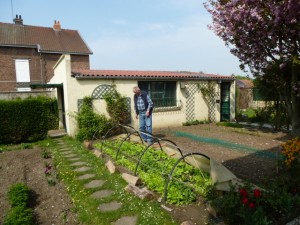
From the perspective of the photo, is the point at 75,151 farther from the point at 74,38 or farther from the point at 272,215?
the point at 74,38

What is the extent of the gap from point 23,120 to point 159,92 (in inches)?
262

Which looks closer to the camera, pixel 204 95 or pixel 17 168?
pixel 17 168

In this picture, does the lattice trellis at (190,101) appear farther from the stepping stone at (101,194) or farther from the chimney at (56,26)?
the chimney at (56,26)

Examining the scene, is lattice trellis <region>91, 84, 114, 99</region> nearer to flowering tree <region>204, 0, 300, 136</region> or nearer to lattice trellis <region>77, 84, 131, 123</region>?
lattice trellis <region>77, 84, 131, 123</region>

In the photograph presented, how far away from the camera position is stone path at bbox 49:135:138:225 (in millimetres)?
3824

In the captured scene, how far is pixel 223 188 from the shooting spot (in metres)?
4.16

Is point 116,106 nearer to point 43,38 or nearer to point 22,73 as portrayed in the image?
point 22,73

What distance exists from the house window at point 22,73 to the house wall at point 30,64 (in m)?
0.28

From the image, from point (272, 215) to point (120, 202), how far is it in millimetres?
2480

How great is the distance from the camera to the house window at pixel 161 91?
12.7m

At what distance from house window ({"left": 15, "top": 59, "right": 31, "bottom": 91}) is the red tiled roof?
1.66m

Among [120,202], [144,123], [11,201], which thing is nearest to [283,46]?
[144,123]

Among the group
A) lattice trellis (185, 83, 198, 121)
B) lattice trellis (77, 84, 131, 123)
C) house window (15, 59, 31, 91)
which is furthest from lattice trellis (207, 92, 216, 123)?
house window (15, 59, 31, 91)

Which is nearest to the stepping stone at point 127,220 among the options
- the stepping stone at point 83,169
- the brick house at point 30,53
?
the stepping stone at point 83,169
